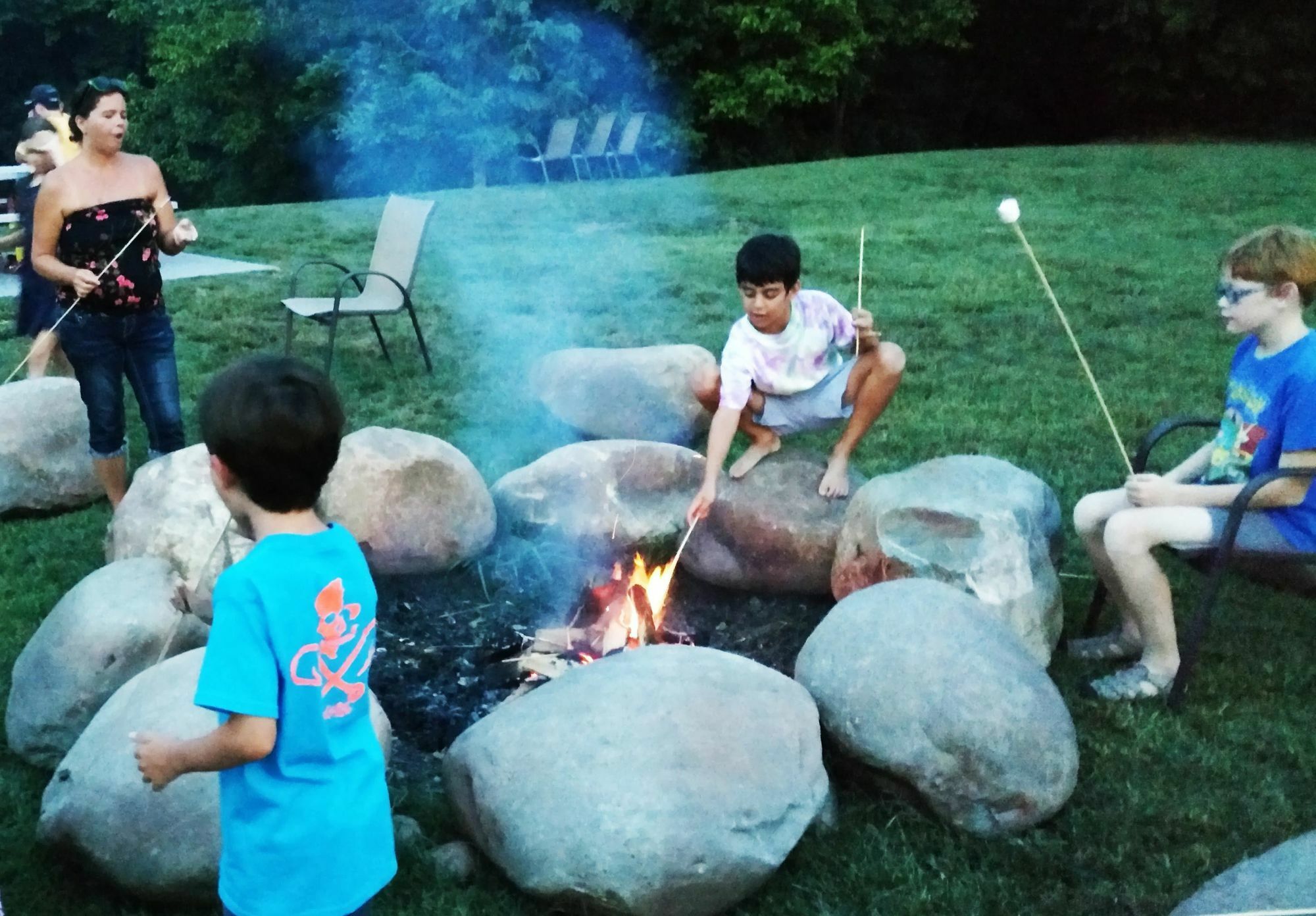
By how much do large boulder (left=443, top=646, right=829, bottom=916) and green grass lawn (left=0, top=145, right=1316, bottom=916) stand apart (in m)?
0.19

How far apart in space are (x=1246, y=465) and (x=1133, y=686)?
712mm

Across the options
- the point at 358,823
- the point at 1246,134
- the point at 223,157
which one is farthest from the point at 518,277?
the point at 223,157

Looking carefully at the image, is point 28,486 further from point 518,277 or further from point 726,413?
point 518,277

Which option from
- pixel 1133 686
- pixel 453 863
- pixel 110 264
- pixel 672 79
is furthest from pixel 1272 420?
pixel 672 79

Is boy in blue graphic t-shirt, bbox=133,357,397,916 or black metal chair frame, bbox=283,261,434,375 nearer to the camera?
boy in blue graphic t-shirt, bbox=133,357,397,916

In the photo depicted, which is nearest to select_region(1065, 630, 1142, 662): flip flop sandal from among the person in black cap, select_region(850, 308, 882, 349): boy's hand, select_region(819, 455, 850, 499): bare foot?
select_region(819, 455, 850, 499): bare foot

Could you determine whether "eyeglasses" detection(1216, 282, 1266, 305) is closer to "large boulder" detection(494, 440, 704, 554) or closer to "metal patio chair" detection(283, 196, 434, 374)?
"large boulder" detection(494, 440, 704, 554)

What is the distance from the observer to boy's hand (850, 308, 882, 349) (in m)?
4.07

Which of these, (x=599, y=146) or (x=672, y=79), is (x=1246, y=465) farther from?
(x=672, y=79)

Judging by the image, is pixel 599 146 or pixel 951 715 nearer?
pixel 951 715

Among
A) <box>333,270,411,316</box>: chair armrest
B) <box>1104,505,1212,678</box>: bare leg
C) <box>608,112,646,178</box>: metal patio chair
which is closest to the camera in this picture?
<box>1104,505,1212,678</box>: bare leg

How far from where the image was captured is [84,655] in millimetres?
3232

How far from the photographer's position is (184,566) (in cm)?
392

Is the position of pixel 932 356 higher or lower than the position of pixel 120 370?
lower
